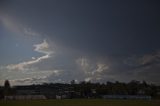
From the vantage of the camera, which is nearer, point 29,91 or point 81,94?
point 81,94

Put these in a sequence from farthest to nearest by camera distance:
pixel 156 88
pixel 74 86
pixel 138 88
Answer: pixel 74 86 → pixel 138 88 → pixel 156 88

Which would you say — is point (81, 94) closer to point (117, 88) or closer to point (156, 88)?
point (117, 88)

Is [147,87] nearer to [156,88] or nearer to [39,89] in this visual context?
[156,88]

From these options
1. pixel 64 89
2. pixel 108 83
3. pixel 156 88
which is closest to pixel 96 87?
pixel 108 83

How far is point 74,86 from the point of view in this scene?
3386 inches

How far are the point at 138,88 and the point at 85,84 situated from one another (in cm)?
1471

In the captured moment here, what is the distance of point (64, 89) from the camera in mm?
87375

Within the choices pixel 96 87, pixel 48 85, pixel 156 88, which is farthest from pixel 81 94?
pixel 156 88

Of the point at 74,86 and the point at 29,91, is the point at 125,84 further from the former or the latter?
the point at 29,91

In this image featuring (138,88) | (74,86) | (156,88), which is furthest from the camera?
(74,86)

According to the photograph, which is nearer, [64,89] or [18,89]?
[18,89]

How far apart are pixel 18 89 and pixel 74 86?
1544 cm

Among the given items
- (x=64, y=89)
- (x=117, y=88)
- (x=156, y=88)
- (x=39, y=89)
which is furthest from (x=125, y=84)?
(x=39, y=89)

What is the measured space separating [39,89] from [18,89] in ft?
23.8
